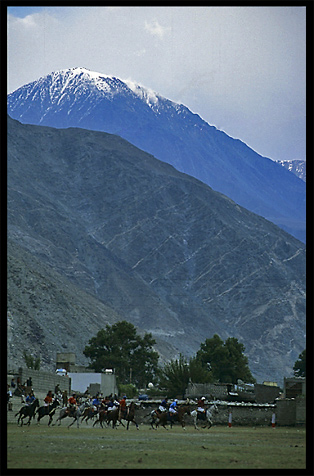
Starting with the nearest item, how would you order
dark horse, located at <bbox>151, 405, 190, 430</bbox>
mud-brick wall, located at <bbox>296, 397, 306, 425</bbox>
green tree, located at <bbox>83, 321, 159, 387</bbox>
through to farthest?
dark horse, located at <bbox>151, 405, 190, 430</bbox>, mud-brick wall, located at <bbox>296, 397, 306, 425</bbox>, green tree, located at <bbox>83, 321, 159, 387</bbox>

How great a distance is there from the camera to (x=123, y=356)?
114562 millimetres

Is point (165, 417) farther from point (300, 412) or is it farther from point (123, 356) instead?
point (123, 356)

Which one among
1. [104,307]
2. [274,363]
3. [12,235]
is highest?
[12,235]

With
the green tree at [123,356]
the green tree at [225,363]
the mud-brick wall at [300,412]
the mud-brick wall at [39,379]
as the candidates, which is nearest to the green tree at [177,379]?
the mud-brick wall at [39,379]

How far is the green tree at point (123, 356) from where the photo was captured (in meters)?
112

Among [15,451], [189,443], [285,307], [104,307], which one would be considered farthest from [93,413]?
[285,307]

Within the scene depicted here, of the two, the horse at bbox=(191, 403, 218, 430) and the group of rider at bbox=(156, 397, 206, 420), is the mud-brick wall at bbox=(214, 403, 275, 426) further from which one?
the group of rider at bbox=(156, 397, 206, 420)

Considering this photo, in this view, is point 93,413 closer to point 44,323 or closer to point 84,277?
point 44,323

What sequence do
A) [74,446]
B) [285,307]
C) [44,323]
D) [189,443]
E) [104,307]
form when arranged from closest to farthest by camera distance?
→ [74,446] < [189,443] < [44,323] < [104,307] < [285,307]

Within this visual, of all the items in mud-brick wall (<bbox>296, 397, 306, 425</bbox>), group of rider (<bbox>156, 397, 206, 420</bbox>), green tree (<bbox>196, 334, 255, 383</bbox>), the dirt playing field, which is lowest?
green tree (<bbox>196, 334, 255, 383</bbox>)

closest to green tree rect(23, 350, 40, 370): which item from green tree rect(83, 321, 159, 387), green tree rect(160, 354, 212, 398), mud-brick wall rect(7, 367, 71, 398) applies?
green tree rect(83, 321, 159, 387)

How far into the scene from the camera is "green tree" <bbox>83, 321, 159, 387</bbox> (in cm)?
11250
